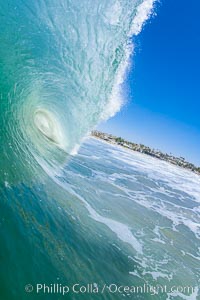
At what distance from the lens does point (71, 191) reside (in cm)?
1630

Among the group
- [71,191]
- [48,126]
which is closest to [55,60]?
[71,191]

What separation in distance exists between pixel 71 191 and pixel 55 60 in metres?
8.41

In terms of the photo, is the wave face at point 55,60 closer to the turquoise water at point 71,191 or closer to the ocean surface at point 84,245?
the turquoise water at point 71,191

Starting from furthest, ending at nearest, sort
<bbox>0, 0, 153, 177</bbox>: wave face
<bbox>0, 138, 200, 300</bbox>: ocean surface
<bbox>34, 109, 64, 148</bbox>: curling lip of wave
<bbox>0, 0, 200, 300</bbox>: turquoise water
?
<bbox>34, 109, 64, 148</bbox>: curling lip of wave, <bbox>0, 0, 153, 177</bbox>: wave face, <bbox>0, 0, 200, 300</bbox>: turquoise water, <bbox>0, 138, 200, 300</bbox>: ocean surface

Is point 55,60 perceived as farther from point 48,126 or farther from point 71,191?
point 48,126

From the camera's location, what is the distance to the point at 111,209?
17.0 meters

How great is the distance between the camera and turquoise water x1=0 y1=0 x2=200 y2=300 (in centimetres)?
Result: 863

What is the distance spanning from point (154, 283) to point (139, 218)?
7.30 meters

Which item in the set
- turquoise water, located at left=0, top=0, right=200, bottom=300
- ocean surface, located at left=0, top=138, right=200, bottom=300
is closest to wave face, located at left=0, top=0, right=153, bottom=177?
turquoise water, located at left=0, top=0, right=200, bottom=300

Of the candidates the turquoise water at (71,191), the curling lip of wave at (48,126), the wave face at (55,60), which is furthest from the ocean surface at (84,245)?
the curling lip of wave at (48,126)

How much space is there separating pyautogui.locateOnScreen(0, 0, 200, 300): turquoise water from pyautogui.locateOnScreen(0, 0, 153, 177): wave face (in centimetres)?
6

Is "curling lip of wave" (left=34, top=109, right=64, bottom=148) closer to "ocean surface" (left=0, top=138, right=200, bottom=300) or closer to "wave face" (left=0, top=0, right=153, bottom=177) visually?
"wave face" (left=0, top=0, right=153, bottom=177)

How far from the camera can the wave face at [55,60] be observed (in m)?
15.3

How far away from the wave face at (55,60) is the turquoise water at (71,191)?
0.21 feet
